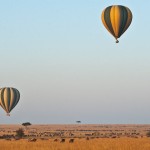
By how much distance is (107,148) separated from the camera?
3612 centimetres

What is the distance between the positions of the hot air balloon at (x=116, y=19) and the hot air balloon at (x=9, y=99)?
1978 centimetres

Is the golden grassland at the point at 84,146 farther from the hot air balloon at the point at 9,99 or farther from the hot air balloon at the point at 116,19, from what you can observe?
the hot air balloon at the point at 9,99

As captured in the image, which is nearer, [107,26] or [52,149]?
[52,149]

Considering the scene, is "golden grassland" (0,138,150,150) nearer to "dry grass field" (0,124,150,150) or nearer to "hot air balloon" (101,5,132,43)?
"dry grass field" (0,124,150,150)

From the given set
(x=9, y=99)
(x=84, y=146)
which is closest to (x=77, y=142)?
(x=84, y=146)

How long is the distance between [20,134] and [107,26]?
33.9 metres

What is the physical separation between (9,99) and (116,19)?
21.8 m

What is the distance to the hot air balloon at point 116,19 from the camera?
4725 cm

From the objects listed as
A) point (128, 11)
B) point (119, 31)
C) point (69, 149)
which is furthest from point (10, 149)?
point (128, 11)

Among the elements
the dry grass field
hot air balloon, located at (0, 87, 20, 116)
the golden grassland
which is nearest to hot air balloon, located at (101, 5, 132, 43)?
the golden grassland

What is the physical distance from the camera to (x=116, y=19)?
4847 cm

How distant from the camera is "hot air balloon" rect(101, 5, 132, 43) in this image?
155ft

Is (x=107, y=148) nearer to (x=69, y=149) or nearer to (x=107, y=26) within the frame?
(x=69, y=149)

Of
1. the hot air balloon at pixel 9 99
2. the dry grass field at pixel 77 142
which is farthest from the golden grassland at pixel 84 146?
the hot air balloon at pixel 9 99
